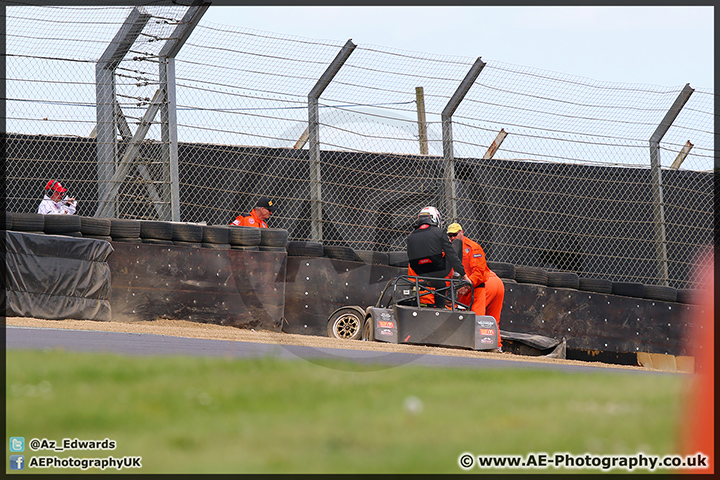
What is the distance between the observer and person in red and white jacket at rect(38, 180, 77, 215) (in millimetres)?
11945

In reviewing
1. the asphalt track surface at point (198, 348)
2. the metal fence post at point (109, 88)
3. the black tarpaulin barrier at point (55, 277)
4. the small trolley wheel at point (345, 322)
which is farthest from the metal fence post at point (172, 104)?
the asphalt track surface at point (198, 348)

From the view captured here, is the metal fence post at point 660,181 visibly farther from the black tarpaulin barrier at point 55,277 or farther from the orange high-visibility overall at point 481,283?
the black tarpaulin barrier at point 55,277

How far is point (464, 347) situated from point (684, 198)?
5.75 metres

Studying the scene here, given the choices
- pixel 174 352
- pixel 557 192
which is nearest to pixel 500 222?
pixel 557 192

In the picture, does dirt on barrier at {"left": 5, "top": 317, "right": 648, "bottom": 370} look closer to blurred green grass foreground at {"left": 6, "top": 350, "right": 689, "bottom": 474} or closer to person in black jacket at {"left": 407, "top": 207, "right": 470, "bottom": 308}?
person in black jacket at {"left": 407, "top": 207, "right": 470, "bottom": 308}

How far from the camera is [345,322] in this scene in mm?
10891

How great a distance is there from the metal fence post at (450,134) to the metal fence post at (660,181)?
2.72 m

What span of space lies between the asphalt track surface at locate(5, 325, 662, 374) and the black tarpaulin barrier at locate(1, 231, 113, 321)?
1.33 meters

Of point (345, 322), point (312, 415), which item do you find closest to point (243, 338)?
point (345, 322)

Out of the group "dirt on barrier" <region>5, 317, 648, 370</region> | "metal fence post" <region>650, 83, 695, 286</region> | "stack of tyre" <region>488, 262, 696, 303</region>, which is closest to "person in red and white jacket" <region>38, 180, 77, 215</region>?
"dirt on barrier" <region>5, 317, 648, 370</region>

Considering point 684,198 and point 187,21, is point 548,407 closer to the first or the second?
point 187,21

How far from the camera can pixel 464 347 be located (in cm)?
1007

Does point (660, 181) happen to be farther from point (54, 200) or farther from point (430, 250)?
point (54, 200)

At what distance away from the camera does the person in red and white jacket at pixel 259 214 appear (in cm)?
1224
